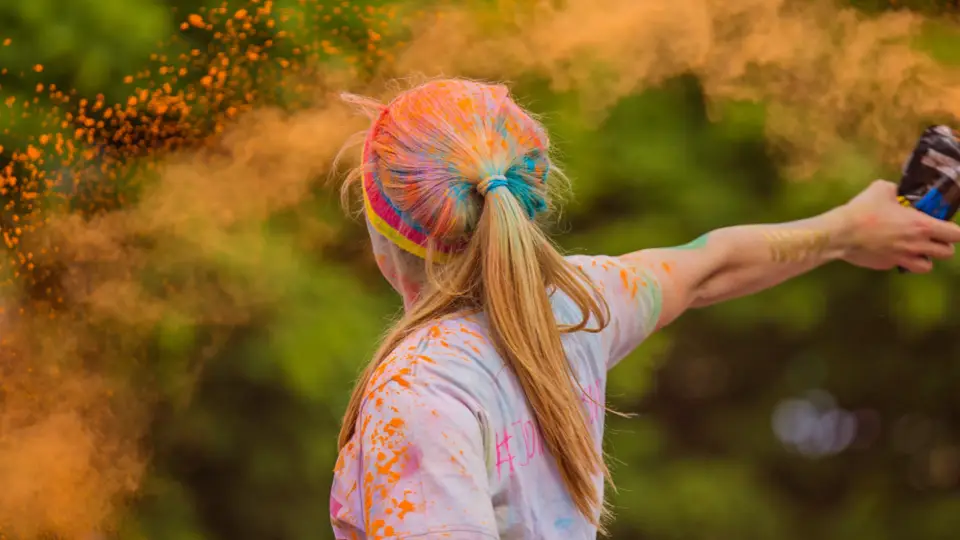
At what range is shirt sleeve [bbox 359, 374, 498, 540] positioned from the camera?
37.6 inches

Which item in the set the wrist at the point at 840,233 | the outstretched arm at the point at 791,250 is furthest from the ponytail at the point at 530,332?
the wrist at the point at 840,233

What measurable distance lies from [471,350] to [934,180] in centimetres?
89

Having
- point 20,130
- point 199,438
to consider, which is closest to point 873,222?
point 199,438

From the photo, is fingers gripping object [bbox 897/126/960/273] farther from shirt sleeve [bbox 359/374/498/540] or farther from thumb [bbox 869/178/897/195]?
shirt sleeve [bbox 359/374/498/540]

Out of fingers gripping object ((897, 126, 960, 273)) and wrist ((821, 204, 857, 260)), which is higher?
fingers gripping object ((897, 126, 960, 273))

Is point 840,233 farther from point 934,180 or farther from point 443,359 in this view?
point 443,359

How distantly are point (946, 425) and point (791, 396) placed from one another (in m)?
0.34

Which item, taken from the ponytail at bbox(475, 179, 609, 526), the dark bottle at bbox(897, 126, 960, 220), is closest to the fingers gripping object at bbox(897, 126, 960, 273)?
the dark bottle at bbox(897, 126, 960, 220)

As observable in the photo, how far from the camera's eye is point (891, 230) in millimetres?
1652

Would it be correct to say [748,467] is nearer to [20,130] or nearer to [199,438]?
[199,438]

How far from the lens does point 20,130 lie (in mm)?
2215

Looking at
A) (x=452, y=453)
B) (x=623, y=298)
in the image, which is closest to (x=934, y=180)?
(x=623, y=298)

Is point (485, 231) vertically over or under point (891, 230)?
over

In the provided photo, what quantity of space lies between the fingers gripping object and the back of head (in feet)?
2.39
